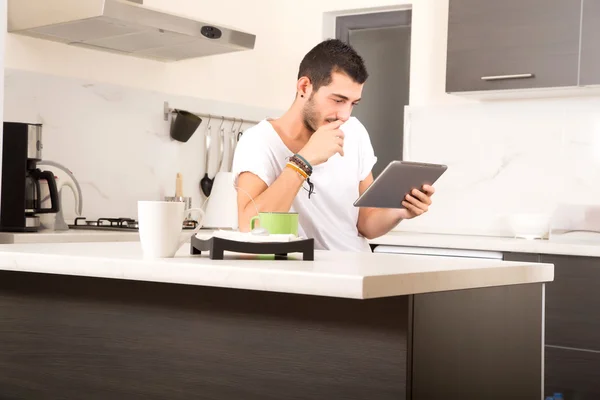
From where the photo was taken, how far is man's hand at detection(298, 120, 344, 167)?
99.4 inches

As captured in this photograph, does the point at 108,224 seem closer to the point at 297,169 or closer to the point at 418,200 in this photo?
the point at 297,169

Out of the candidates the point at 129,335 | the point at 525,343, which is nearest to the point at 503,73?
the point at 525,343

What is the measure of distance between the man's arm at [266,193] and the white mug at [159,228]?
651 mm

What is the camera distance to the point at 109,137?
409 cm

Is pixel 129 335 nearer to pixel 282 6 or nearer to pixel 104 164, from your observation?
pixel 104 164

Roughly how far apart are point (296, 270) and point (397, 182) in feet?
3.25

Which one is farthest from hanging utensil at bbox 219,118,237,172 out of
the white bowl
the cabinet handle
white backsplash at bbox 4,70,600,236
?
the white bowl

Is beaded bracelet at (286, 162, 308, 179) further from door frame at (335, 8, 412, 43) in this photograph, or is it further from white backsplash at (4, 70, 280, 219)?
door frame at (335, 8, 412, 43)

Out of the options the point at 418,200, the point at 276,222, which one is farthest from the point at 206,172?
the point at 276,222

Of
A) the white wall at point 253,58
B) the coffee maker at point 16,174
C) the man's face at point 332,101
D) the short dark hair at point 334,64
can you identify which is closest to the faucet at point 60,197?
the coffee maker at point 16,174

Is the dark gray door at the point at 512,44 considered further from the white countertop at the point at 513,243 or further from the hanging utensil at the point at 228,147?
the hanging utensil at the point at 228,147

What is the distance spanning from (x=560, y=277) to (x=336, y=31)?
219 cm

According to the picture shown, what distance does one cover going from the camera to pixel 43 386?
2.00 meters

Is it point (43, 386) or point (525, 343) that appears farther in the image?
point (43, 386)
